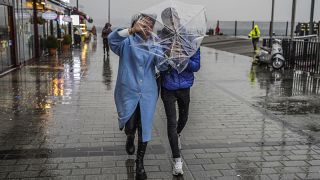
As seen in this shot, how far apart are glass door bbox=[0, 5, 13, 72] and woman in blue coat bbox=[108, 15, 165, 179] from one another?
10.00m

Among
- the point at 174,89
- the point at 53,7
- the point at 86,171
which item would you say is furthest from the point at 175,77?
the point at 53,7

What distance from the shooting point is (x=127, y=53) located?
4.49 metres

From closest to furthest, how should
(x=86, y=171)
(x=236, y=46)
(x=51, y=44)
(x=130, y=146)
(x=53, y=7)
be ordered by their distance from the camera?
1. (x=86, y=171)
2. (x=130, y=146)
3. (x=51, y=44)
4. (x=53, y=7)
5. (x=236, y=46)

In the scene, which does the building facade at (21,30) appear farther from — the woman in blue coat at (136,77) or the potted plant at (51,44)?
the woman in blue coat at (136,77)

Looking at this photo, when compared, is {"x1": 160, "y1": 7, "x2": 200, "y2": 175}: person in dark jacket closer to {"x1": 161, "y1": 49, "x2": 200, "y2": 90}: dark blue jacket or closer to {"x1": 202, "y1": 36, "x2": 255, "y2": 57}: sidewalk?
{"x1": 161, "y1": 49, "x2": 200, "y2": 90}: dark blue jacket

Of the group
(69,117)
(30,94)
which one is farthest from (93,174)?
(30,94)

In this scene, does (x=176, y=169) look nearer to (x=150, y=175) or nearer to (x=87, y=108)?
(x=150, y=175)

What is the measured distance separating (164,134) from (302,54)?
9973mm

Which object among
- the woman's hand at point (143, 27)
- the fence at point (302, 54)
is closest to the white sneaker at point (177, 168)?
the woman's hand at point (143, 27)

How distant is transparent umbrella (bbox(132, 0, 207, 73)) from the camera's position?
4.45 meters

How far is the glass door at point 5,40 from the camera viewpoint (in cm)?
1368

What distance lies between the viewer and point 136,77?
4.48 meters

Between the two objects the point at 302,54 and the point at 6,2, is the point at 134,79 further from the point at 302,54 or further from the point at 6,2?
the point at 302,54

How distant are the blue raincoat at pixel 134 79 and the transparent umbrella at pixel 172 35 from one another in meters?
0.09
